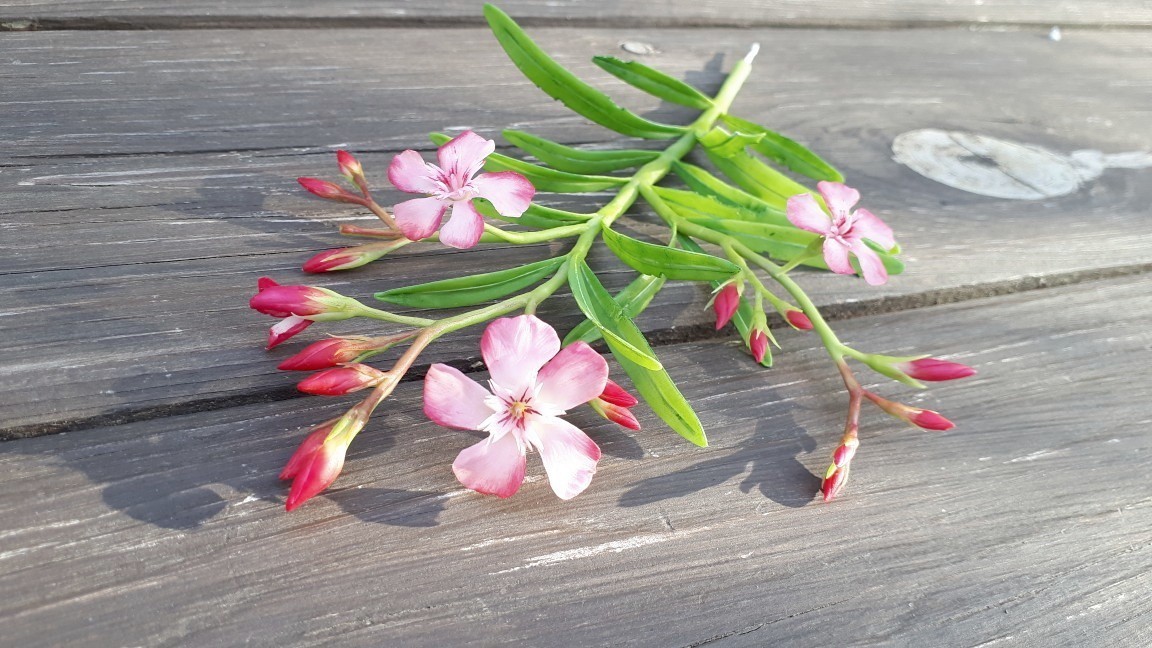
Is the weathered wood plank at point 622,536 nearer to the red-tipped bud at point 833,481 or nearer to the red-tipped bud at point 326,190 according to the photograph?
the red-tipped bud at point 833,481

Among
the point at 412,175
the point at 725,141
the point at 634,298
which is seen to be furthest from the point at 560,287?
the point at 725,141

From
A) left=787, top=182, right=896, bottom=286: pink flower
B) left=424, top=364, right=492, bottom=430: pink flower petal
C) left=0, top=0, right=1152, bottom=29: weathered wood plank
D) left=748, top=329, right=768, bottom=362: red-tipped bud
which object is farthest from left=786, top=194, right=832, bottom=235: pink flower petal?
left=0, top=0, right=1152, bottom=29: weathered wood plank

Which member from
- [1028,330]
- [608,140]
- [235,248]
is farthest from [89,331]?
[1028,330]

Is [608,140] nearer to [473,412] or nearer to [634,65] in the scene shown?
[634,65]

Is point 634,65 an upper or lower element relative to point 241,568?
upper

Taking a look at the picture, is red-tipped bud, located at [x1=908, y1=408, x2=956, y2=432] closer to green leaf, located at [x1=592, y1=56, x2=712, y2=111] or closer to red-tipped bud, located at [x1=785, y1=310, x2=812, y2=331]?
red-tipped bud, located at [x1=785, y1=310, x2=812, y2=331]

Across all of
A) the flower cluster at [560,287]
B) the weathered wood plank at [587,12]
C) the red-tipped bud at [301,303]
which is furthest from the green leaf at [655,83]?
the red-tipped bud at [301,303]
